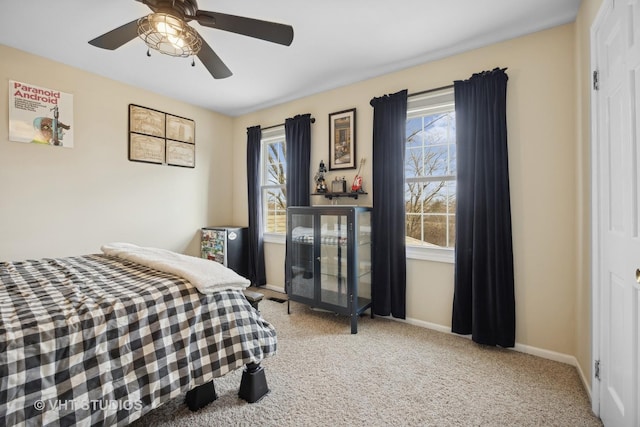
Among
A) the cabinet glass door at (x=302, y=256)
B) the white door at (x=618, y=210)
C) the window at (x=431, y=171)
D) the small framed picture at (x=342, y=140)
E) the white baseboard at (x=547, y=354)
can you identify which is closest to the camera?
the white door at (x=618, y=210)

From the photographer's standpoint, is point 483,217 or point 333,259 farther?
point 333,259

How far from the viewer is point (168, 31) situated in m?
1.61

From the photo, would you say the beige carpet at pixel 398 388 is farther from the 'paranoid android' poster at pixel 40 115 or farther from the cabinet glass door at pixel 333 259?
the 'paranoid android' poster at pixel 40 115

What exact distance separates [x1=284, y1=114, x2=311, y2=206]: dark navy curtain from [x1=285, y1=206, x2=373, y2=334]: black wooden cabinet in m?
0.40

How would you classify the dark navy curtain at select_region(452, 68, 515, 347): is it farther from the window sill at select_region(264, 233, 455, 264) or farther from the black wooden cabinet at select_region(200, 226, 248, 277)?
the black wooden cabinet at select_region(200, 226, 248, 277)

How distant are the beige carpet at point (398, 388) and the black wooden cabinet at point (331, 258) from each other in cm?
40

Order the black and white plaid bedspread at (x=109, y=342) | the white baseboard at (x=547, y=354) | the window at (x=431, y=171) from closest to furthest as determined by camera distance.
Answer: the black and white plaid bedspread at (x=109, y=342)
the white baseboard at (x=547, y=354)
the window at (x=431, y=171)

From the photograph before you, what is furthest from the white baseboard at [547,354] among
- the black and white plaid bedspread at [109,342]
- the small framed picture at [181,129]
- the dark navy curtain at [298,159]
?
the small framed picture at [181,129]

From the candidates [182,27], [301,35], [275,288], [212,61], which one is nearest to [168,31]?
[182,27]

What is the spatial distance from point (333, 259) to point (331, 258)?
0.02 m

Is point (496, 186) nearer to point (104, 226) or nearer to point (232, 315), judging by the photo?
point (232, 315)

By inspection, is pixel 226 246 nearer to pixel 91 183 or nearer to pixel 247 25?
pixel 91 183

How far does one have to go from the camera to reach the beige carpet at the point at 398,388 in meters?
1.57

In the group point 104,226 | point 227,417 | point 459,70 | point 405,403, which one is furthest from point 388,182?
point 104,226
